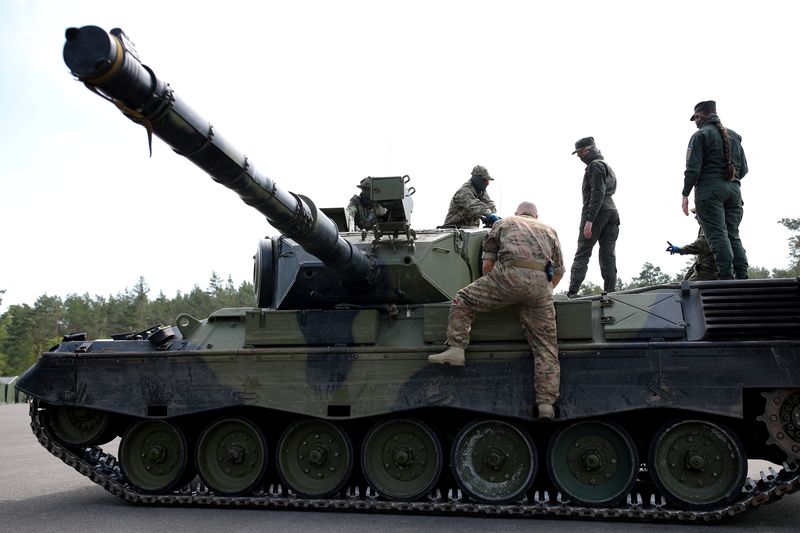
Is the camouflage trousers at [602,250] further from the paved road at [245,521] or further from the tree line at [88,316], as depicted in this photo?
the tree line at [88,316]

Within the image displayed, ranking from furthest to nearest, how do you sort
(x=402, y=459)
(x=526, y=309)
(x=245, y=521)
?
1. (x=402, y=459)
2. (x=526, y=309)
3. (x=245, y=521)

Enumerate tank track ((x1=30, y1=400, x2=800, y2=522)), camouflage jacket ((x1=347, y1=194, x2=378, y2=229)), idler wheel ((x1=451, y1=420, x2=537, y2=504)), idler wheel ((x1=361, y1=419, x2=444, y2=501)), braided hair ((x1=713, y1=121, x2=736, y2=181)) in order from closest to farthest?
tank track ((x1=30, y1=400, x2=800, y2=522)), idler wheel ((x1=451, y1=420, x2=537, y2=504)), idler wheel ((x1=361, y1=419, x2=444, y2=501)), braided hair ((x1=713, y1=121, x2=736, y2=181)), camouflage jacket ((x1=347, y1=194, x2=378, y2=229))

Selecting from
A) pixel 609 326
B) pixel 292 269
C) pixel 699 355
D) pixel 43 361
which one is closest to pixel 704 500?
pixel 699 355

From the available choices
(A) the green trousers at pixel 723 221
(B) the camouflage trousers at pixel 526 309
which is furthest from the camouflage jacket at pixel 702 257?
(B) the camouflage trousers at pixel 526 309

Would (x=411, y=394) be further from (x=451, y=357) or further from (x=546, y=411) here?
(x=546, y=411)

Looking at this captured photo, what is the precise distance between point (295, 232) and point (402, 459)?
307 centimetres

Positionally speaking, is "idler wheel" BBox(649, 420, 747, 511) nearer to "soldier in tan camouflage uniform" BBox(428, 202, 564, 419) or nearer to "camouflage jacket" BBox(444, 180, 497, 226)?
"soldier in tan camouflage uniform" BBox(428, 202, 564, 419)

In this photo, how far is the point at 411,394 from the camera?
8969mm

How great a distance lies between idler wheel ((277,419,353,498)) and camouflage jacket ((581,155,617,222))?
16.4 ft

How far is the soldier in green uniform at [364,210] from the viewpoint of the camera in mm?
9656

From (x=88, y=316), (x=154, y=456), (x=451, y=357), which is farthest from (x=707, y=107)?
(x=88, y=316)

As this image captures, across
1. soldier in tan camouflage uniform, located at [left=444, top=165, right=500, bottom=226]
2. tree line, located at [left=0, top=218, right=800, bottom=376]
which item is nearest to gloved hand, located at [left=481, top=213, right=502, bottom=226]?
soldier in tan camouflage uniform, located at [left=444, top=165, right=500, bottom=226]

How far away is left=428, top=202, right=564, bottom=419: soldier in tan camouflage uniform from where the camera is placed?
8.47 meters

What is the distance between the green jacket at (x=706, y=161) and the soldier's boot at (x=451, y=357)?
3995 mm
